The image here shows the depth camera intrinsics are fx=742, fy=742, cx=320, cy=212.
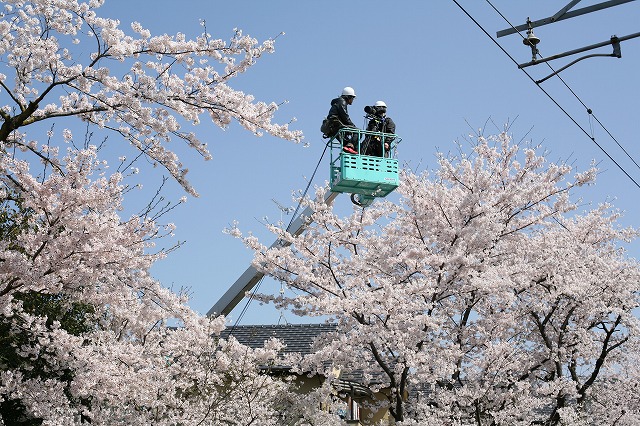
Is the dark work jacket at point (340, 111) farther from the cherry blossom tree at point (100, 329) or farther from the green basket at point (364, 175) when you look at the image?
the cherry blossom tree at point (100, 329)

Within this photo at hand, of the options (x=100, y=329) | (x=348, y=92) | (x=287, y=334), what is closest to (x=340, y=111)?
(x=348, y=92)

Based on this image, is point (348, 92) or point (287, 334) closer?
point (348, 92)

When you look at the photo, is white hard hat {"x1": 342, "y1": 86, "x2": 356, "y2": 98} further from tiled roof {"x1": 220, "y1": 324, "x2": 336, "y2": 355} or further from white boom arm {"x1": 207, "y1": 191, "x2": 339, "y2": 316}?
tiled roof {"x1": 220, "y1": 324, "x2": 336, "y2": 355}

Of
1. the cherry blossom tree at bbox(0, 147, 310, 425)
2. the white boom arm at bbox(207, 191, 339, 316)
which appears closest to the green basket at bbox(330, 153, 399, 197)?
the white boom arm at bbox(207, 191, 339, 316)

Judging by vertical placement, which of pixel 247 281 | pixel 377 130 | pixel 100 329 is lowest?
pixel 100 329

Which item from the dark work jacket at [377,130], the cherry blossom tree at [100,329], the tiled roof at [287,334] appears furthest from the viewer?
the tiled roof at [287,334]

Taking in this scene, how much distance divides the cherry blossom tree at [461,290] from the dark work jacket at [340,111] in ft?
4.28

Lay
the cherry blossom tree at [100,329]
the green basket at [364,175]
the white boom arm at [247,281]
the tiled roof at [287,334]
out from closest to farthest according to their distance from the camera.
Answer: the cherry blossom tree at [100,329] < the green basket at [364,175] < the white boom arm at [247,281] < the tiled roof at [287,334]

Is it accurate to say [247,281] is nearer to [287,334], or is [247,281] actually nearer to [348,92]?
[348,92]

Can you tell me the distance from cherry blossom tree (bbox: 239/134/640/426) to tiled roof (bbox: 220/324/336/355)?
7746 millimetres

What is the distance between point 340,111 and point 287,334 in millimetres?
12109

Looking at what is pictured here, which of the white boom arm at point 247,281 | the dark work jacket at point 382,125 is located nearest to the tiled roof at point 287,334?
the white boom arm at point 247,281

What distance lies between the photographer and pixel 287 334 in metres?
23.0

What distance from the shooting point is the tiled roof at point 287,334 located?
2198cm
